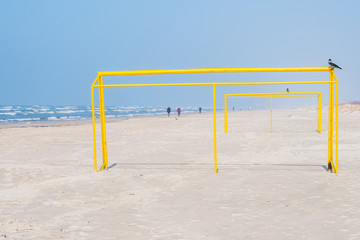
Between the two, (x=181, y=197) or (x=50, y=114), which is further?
(x=50, y=114)

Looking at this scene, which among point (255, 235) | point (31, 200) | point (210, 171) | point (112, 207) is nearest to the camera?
point (255, 235)

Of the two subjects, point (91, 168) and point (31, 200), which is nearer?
point (31, 200)

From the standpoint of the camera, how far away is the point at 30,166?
8125 millimetres

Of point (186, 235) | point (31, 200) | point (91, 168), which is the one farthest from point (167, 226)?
point (91, 168)

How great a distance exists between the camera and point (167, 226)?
13.2 feet

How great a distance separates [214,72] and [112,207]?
3.32 meters

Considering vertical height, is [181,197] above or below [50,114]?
above

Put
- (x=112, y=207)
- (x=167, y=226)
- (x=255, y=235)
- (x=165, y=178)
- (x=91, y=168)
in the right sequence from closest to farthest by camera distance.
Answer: (x=255, y=235) < (x=167, y=226) < (x=112, y=207) < (x=165, y=178) < (x=91, y=168)

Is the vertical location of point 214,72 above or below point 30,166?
above

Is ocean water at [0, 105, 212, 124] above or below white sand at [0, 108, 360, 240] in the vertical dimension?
below

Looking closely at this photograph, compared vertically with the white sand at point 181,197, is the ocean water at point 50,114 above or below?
below

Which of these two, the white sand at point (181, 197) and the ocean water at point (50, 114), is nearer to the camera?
the white sand at point (181, 197)

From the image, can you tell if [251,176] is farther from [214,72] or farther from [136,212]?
[136,212]

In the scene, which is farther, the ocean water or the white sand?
the ocean water
